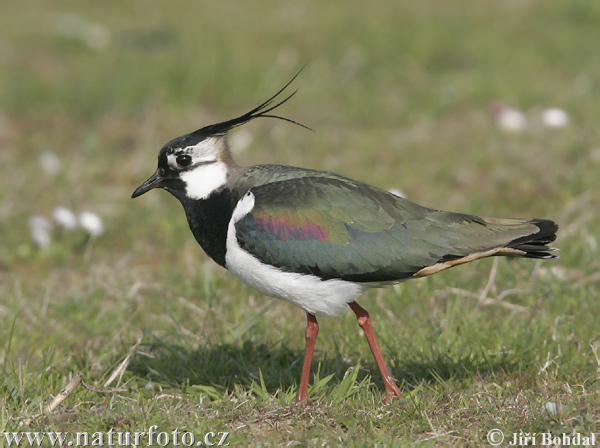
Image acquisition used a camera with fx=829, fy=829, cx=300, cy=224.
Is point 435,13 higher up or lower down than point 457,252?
higher up

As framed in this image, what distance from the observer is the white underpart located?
3867 millimetres

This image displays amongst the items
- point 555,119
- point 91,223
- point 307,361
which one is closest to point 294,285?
point 307,361

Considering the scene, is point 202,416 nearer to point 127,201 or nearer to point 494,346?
point 494,346

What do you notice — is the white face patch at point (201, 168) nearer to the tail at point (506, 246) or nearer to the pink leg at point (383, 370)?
the pink leg at point (383, 370)

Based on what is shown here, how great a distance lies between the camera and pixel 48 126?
841cm

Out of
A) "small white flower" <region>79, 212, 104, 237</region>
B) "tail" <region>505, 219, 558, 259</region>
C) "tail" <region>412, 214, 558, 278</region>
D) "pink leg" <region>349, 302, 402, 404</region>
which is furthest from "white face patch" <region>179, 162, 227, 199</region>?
"small white flower" <region>79, 212, 104, 237</region>

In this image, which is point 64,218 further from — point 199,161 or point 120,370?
point 199,161

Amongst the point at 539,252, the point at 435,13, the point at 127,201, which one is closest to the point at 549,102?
the point at 435,13

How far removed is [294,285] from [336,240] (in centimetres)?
29

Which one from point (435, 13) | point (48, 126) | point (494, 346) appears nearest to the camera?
point (494, 346)

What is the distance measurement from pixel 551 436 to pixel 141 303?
287 centimetres

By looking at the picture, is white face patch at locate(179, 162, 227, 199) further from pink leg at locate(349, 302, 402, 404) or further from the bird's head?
pink leg at locate(349, 302, 402, 404)

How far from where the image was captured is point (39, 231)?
621 centimetres

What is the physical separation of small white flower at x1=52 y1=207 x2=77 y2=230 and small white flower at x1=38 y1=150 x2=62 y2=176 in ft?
3.74
